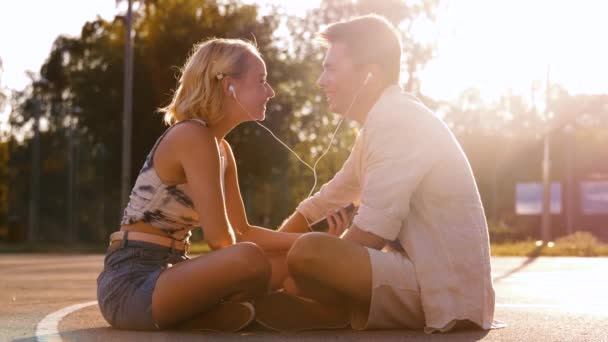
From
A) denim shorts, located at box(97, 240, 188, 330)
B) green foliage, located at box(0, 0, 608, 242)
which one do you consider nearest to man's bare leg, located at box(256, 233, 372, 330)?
denim shorts, located at box(97, 240, 188, 330)

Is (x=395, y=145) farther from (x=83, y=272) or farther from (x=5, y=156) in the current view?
(x=5, y=156)

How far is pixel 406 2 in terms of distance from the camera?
42.6m

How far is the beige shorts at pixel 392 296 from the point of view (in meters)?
5.60

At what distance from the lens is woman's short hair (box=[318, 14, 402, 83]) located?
5.78m

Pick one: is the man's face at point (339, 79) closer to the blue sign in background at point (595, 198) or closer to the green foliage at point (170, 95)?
the green foliage at point (170, 95)

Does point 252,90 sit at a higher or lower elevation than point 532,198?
higher

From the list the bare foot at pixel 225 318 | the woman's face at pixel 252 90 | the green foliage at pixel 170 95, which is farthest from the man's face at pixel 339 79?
the green foliage at pixel 170 95

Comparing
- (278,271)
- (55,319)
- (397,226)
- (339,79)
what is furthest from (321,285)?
(55,319)

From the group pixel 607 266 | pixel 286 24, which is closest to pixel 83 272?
pixel 607 266

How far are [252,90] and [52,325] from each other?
1.87m

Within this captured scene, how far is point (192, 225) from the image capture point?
6055 millimetres

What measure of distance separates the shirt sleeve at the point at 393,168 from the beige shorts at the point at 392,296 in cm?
18

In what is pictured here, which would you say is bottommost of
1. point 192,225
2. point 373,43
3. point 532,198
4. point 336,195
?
point 532,198

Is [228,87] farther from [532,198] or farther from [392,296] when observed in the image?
[532,198]
